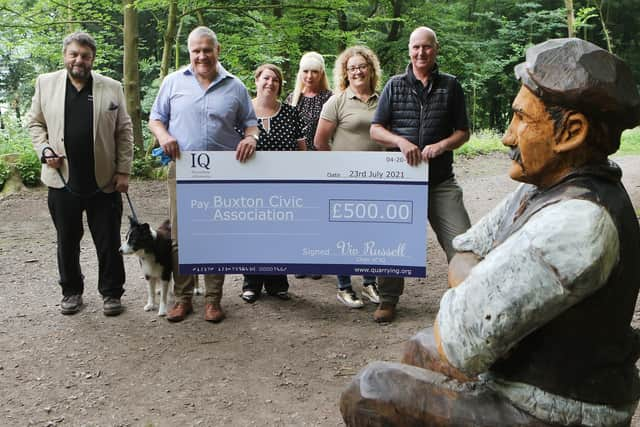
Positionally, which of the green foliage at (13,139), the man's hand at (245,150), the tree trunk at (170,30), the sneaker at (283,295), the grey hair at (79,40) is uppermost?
the tree trunk at (170,30)

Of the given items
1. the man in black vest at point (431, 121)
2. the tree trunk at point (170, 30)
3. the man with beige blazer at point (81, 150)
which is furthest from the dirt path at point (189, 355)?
the tree trunk at point (170, 30)

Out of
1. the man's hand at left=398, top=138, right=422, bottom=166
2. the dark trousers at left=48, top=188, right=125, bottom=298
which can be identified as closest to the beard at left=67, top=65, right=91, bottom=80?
the dark trousers at left=48, top=188, right=125, bottom=298

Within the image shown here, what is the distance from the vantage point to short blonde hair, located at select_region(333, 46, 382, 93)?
5254 mm

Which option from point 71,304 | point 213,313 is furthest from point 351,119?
point 71,304

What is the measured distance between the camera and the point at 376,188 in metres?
4.64

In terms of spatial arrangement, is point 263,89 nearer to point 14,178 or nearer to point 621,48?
point 14,178

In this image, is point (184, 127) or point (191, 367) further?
point (184, 127)

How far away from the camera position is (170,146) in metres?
4.56

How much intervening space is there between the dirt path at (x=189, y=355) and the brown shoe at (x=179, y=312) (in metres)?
0.07

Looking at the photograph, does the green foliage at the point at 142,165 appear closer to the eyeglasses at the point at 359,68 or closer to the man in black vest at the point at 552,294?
the eyeglasses at the point at 359,68

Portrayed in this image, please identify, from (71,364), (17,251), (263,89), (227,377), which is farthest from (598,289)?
(17,251)

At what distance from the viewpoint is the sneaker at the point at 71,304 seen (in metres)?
5.22

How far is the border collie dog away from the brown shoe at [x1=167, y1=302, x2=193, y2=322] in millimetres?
115

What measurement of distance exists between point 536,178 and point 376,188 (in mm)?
3106
